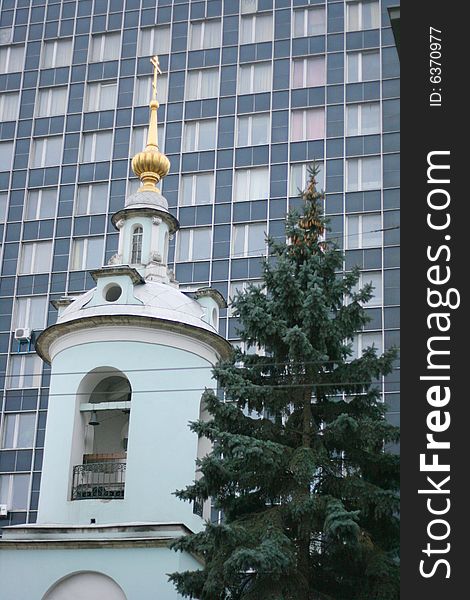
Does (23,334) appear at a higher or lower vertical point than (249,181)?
lower

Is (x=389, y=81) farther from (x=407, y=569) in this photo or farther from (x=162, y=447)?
(x=407, y=569)

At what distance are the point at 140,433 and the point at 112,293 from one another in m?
3.13

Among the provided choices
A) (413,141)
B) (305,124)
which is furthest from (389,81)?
(413,141)

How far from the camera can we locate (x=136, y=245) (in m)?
27.9

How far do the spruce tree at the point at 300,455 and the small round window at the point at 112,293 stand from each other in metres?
4.31

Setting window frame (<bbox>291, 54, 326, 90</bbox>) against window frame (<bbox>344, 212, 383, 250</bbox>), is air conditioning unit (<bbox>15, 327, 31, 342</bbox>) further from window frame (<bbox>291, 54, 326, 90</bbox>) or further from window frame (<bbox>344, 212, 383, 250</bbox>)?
window frame (<bbox>291, 54, 326, 90</bbox>)

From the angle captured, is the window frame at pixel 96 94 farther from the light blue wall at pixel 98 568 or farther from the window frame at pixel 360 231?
the light blue wall at pixel 98 568

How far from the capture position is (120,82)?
61.7 m

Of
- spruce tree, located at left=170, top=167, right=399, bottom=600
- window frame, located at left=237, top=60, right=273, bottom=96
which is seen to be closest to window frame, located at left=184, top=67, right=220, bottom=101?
window frame, located at left=237, top=60, right=273, bottom=96

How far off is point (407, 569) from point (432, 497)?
931 millimetres

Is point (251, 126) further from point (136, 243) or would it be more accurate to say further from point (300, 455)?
point (300, 455)

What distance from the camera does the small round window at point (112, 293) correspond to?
2600cm

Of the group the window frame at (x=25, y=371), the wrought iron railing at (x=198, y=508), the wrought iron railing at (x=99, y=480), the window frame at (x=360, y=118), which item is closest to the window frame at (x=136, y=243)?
the wrought iron railing at (x=99, y=480)

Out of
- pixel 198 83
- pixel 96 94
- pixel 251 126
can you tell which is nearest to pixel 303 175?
pixel 251 126
